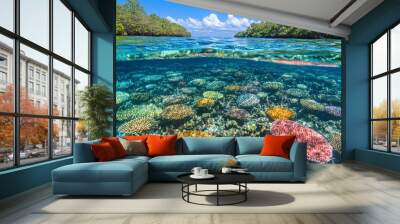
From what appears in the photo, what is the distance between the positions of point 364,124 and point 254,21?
3965 millimetres

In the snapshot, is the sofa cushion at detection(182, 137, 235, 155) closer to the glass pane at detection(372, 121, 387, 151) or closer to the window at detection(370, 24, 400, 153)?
the window at detection(370, 24, 400, 153)

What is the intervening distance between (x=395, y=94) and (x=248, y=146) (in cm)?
374

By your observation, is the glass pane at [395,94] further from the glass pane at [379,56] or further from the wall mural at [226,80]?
the wall mural at [226,80]

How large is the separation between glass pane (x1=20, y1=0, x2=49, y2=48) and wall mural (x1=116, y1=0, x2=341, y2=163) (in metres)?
3.47

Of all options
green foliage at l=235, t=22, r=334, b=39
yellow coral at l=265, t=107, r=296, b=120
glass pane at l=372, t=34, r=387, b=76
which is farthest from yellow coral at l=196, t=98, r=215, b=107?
glass pane at l=372, t=34, r=387, b=76

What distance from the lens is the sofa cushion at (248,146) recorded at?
681 centimetres

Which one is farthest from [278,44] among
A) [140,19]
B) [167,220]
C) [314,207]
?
[167,220]

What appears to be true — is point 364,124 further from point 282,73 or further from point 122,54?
point 122,54

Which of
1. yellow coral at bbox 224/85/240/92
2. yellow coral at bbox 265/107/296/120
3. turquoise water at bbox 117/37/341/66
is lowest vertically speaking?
yellow coral at bbox 265/107/296/120

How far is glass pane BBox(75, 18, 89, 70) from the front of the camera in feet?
25.6

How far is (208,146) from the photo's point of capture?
688 centimetres

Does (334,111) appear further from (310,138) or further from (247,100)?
(247,100)

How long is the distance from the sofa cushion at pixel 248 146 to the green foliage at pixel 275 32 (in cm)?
414

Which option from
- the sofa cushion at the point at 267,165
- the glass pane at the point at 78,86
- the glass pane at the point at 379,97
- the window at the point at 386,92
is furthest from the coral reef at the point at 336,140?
the glass pane at the point at 78,86
